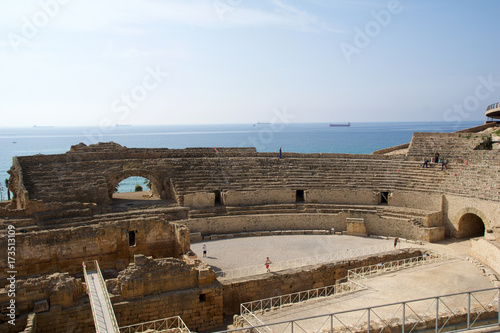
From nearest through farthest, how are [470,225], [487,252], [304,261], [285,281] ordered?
[285,281] < [487,252] < [304,261] < [470,225]

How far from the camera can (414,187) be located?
23625mm

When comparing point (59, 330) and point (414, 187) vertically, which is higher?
point (414, 187)

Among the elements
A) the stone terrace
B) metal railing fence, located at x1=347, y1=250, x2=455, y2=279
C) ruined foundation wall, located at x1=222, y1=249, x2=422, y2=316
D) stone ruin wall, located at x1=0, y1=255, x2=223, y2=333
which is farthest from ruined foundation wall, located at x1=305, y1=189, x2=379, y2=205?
stone ruin wall, located at x1=0, y1=255, x2=223, y2=333

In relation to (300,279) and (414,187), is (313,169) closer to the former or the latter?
(414,187)

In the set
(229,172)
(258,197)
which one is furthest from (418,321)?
(229,172)

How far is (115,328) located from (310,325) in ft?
17.7

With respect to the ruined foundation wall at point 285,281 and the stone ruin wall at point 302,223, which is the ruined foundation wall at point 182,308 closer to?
the ruined foundation wall at point 285,281

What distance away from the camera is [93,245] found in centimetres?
1562

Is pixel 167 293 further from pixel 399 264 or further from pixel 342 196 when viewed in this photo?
pixel 342 196

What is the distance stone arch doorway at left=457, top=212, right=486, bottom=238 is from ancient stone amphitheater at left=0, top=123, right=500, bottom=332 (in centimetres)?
7

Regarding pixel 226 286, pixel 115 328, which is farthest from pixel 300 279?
pixel 115 328

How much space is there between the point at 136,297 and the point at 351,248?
435 inches

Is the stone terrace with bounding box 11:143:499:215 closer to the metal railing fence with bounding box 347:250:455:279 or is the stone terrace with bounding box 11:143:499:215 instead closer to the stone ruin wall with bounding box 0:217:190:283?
the metal railing fence with bounding box 347:250:455:279

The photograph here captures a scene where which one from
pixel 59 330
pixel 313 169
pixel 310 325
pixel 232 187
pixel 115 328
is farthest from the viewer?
pixel 313 169
